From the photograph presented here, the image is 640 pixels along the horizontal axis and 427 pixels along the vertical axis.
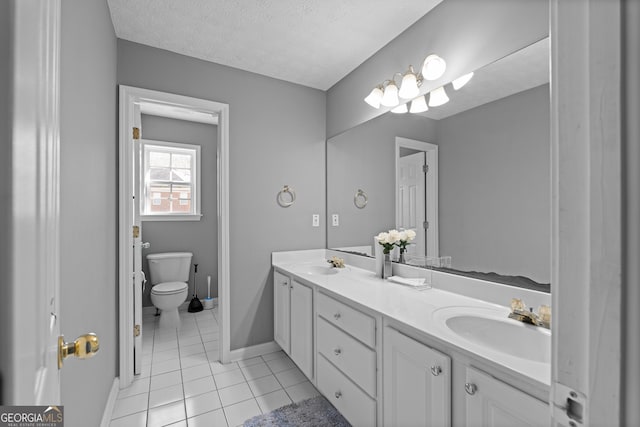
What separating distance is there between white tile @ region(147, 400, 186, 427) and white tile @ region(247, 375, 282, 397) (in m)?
0.44

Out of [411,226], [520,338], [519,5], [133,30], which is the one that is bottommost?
[520,338]

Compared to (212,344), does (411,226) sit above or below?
above

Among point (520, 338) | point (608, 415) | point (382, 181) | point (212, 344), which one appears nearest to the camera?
point (608, 415)

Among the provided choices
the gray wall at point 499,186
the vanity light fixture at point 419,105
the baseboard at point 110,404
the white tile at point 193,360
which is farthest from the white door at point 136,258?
the gray wall at point 499,186

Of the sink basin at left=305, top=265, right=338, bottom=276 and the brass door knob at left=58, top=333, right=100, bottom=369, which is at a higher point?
the brass door knob at left=58, top=333, right=100, bottom=369

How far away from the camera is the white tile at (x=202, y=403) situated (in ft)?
5.88

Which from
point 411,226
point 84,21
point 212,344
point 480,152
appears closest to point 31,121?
point 84,21

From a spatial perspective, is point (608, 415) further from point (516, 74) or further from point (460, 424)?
point (516, 74)

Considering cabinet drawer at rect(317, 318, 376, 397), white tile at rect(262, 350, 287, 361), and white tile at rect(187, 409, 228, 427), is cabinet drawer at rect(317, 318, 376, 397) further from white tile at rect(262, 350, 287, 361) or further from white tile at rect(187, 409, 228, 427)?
white tile at rect(262, 350, 287, 361)

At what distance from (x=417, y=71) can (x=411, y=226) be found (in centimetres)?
99

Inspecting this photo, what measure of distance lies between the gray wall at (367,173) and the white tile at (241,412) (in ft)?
4.52

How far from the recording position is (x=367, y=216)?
2412 mm

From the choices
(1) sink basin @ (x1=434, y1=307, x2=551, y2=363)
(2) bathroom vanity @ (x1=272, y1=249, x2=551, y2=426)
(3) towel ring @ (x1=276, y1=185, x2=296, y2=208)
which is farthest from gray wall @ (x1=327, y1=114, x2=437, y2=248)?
(1) sink basin @ (x1=434, y1=307, x2=551, y2=363)

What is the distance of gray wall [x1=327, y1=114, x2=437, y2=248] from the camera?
81.7 inches
